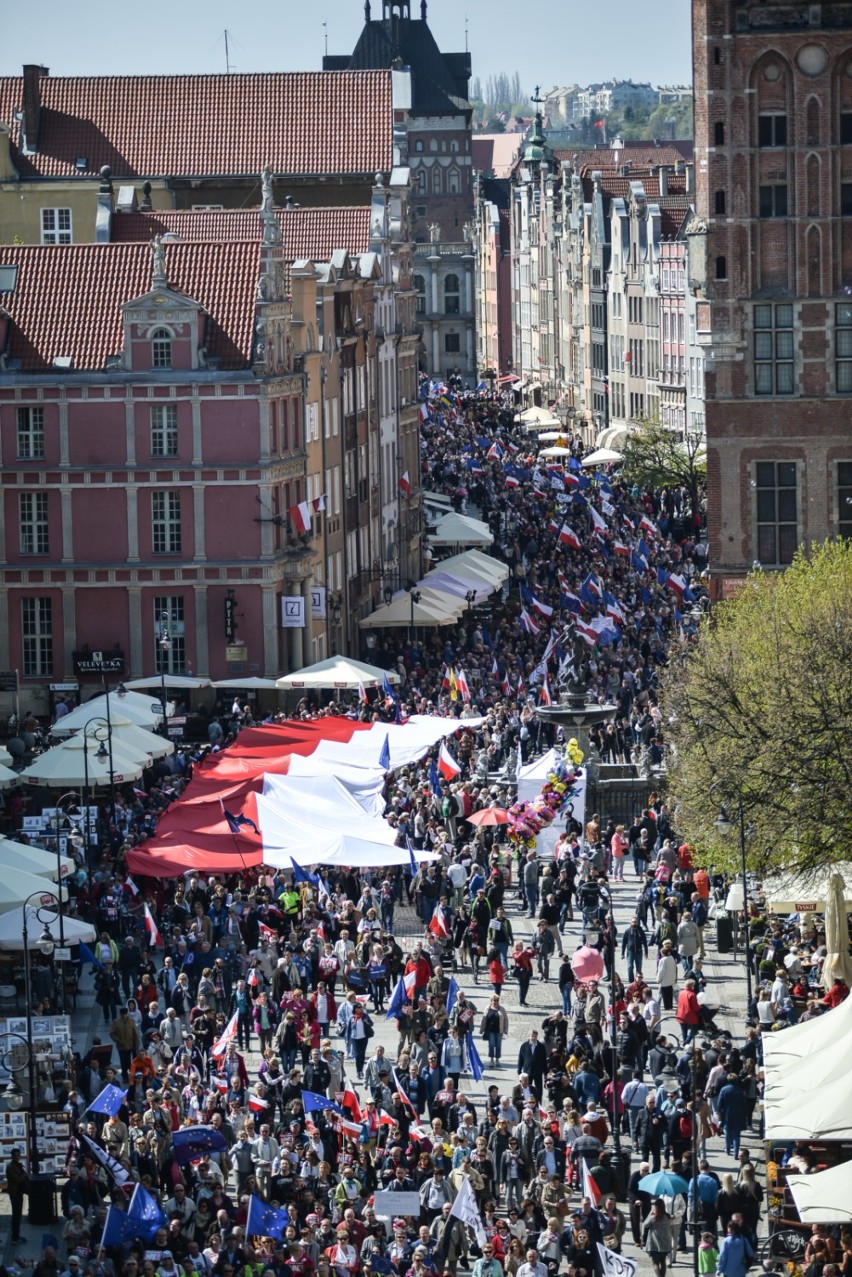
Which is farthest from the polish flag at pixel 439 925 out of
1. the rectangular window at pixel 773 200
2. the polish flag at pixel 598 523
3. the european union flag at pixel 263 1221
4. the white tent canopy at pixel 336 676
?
the polish flag at pixel 598 523

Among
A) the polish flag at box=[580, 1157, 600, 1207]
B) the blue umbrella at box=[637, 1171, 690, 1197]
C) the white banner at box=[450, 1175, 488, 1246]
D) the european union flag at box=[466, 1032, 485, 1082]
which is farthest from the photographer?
the european union flag at box=[466, 1032, 485, 1082]

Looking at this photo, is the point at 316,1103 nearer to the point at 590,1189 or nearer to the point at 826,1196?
the point at 590,1189

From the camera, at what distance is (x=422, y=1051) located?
39.4 metres

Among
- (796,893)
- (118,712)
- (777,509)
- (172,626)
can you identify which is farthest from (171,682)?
(796,893)

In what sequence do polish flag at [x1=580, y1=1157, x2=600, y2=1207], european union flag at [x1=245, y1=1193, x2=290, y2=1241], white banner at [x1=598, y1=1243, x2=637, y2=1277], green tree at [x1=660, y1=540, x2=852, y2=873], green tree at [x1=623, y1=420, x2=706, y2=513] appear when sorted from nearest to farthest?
white banner at [x1=598, y1=1243, x2=637, y2=1277] < european union flag at [x1=245, y1=1193, x2=290, y2=1241] < polish flag at [x1=580, y1=1157, x2=600, y2=1207] < green tree at [x1=660, y1=540, x2=852, y2=873] < green tree at [x1=623, y1=420, x2=706, y2=513]

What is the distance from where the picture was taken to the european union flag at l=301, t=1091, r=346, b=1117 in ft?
116

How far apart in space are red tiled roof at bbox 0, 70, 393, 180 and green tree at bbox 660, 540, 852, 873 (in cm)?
4941

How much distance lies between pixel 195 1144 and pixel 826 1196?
8268mm

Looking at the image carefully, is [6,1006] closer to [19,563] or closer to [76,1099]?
[76,1099]

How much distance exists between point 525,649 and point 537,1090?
131 feet

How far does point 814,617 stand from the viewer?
164 feet

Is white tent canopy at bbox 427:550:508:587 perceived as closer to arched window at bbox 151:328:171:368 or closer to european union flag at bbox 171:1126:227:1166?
arched window at bbox 151:328:171:368

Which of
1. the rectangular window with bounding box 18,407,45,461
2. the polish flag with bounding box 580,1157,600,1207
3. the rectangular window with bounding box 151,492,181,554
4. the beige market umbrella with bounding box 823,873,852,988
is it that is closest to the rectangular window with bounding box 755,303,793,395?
the rectangular window with bounding box 151,492,181,554

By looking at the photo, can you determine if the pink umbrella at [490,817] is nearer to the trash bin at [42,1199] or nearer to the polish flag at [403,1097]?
the polish flag at [403,1097]
